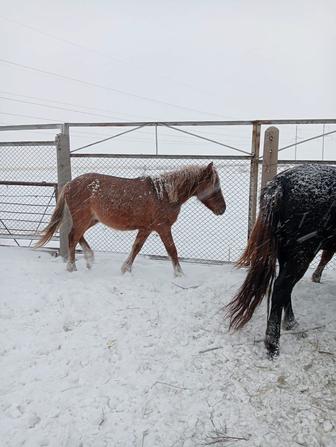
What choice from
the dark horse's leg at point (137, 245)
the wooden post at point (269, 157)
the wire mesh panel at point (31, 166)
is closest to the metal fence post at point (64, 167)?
the wire mesh panel at point (31, 166)

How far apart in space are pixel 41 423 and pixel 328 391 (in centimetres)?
196

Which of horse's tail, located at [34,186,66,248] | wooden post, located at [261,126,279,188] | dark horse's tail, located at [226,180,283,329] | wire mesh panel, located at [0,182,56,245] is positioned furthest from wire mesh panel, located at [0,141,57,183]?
dark horse's tail, located at [226,180,283,329]

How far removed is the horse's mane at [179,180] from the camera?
15.4 ft

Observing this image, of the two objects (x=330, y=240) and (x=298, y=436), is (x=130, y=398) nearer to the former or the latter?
(x=298, y=436)

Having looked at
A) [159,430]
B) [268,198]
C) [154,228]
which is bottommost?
[159,430]

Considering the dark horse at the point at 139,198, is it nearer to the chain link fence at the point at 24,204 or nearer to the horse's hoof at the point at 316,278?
the chain link fence at the point at 24,204

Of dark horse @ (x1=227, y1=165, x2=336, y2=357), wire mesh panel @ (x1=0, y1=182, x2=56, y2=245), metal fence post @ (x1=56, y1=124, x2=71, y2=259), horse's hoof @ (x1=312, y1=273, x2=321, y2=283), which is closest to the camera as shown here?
dark horse @ (x1=227, y1=165, x2=336, y2=357)

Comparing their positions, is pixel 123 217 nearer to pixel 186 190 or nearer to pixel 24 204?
pixel 186 190

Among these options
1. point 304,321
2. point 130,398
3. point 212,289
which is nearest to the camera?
point 130,398

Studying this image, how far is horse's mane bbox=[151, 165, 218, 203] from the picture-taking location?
4688 mm

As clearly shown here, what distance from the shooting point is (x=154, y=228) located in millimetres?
4781

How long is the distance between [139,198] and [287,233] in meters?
2.24

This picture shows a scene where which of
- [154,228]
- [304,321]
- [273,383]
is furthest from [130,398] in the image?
[154,228]

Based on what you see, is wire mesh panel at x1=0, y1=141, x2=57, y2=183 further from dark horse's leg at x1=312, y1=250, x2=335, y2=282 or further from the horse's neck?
dark horse's leg at x1=312, y1=250, x2=335, y2=282
